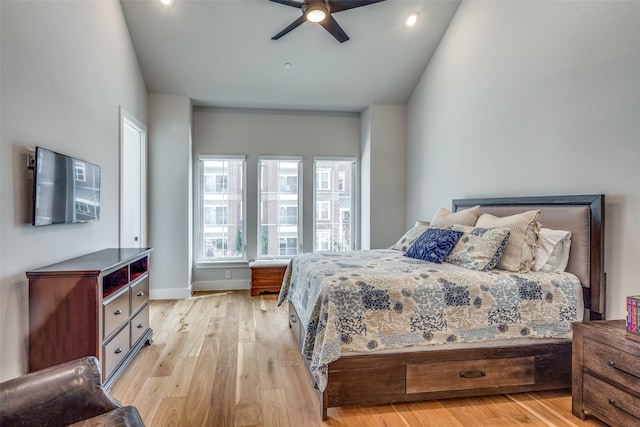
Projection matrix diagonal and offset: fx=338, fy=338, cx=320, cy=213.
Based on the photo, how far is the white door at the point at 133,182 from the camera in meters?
3.77

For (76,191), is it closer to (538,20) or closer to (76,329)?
(76,329)

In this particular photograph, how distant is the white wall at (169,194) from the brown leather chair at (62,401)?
11.5 feet

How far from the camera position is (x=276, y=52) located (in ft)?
13.8

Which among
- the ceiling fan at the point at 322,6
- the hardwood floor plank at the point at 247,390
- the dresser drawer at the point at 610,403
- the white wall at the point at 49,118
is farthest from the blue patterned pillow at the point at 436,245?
the white wall at the point at 49,118

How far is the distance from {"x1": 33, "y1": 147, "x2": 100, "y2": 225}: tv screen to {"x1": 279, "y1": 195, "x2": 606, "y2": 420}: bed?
1837 mm

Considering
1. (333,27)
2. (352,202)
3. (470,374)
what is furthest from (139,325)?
(352,202)

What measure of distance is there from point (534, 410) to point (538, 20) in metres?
2.98

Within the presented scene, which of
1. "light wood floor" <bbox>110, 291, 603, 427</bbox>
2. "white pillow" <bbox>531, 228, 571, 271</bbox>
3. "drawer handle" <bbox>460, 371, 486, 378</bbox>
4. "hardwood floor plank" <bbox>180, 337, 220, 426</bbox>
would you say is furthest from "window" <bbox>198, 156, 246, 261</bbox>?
"white pillow" <bbox>531, 228, 571, 271</bbox>

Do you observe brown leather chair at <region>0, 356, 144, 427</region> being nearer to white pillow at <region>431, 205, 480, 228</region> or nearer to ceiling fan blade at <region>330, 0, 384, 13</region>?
white pillow at <region>431, 205, 480, 228</region>

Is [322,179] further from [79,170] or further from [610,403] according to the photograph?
[610,403]

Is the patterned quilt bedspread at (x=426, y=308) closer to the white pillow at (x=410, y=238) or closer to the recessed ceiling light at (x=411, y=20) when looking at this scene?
the white pillow at (x=410, y=238)

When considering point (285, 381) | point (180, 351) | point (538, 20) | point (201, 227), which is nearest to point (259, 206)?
Result: point (201, 227)

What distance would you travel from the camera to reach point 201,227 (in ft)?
17.0

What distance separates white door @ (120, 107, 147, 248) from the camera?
12.4 ft
